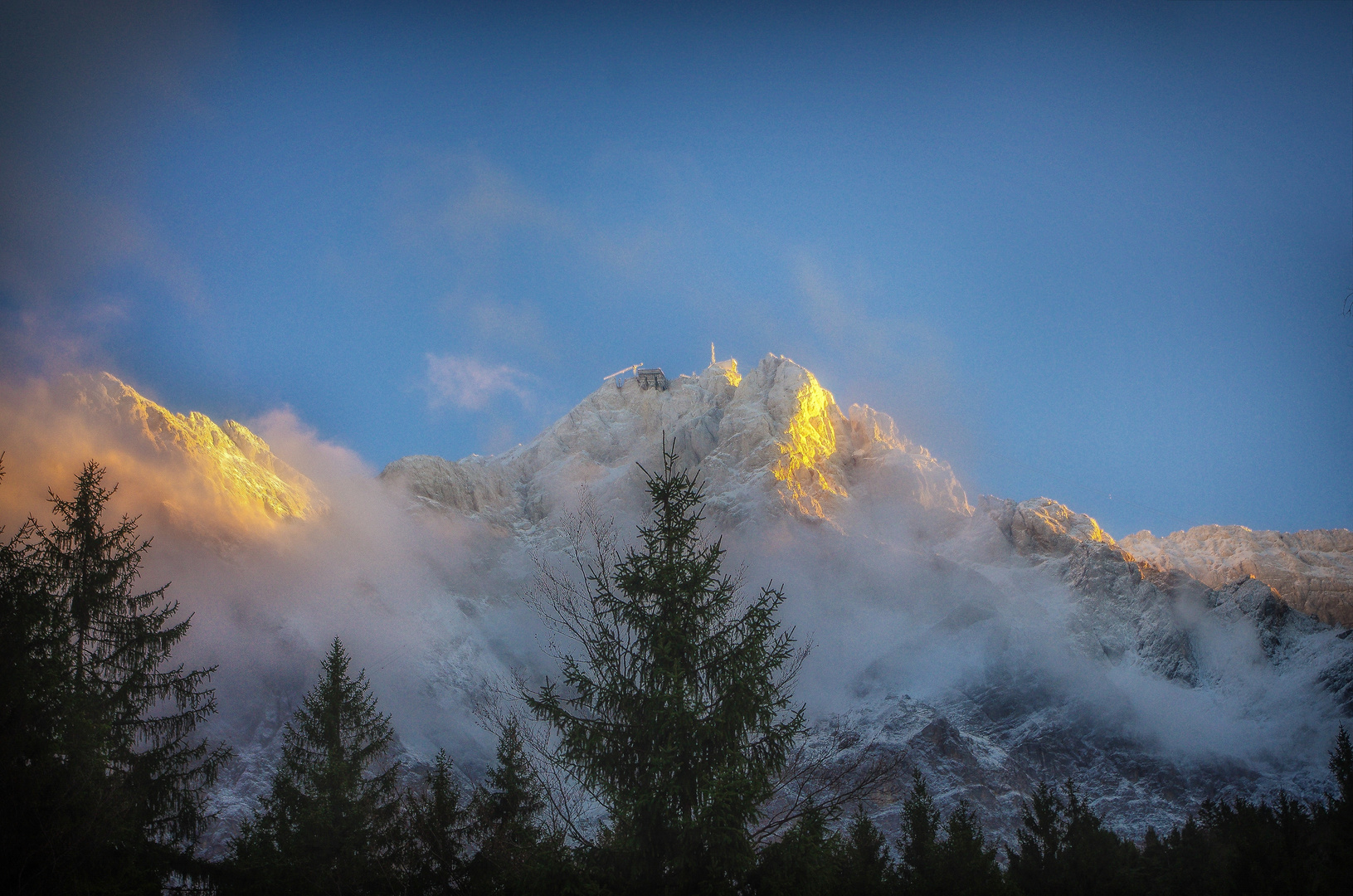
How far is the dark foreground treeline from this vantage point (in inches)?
491

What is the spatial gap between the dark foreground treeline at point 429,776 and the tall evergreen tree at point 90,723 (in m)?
0.05

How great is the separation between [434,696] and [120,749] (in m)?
174

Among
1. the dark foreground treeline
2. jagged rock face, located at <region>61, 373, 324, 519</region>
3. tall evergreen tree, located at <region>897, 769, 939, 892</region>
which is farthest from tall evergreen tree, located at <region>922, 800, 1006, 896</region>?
jagged rock face, located at <region>61, 373, 324, 519</region>

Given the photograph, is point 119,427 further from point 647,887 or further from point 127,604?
point 647,887

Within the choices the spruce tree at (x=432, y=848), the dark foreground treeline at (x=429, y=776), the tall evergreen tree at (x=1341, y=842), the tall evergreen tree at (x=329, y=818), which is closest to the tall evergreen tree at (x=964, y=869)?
the dark foreground treeline at (x=429, y=776)

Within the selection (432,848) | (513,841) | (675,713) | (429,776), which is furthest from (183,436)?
(675,713)

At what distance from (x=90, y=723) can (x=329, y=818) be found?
7.78m

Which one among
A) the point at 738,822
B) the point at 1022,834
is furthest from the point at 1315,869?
the point at 738,822

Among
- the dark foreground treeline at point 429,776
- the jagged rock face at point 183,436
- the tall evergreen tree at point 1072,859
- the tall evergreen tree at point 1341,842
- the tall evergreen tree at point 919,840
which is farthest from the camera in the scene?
the jagged rock face at point 183,436

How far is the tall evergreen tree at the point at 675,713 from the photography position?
40.5 feet

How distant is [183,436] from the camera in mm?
172750

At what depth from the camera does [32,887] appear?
12.4 metres

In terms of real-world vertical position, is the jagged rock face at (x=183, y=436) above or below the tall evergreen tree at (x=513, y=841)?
above

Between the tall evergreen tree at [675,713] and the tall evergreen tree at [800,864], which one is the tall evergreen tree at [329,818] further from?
the tall evergreen tree at [800,864]
